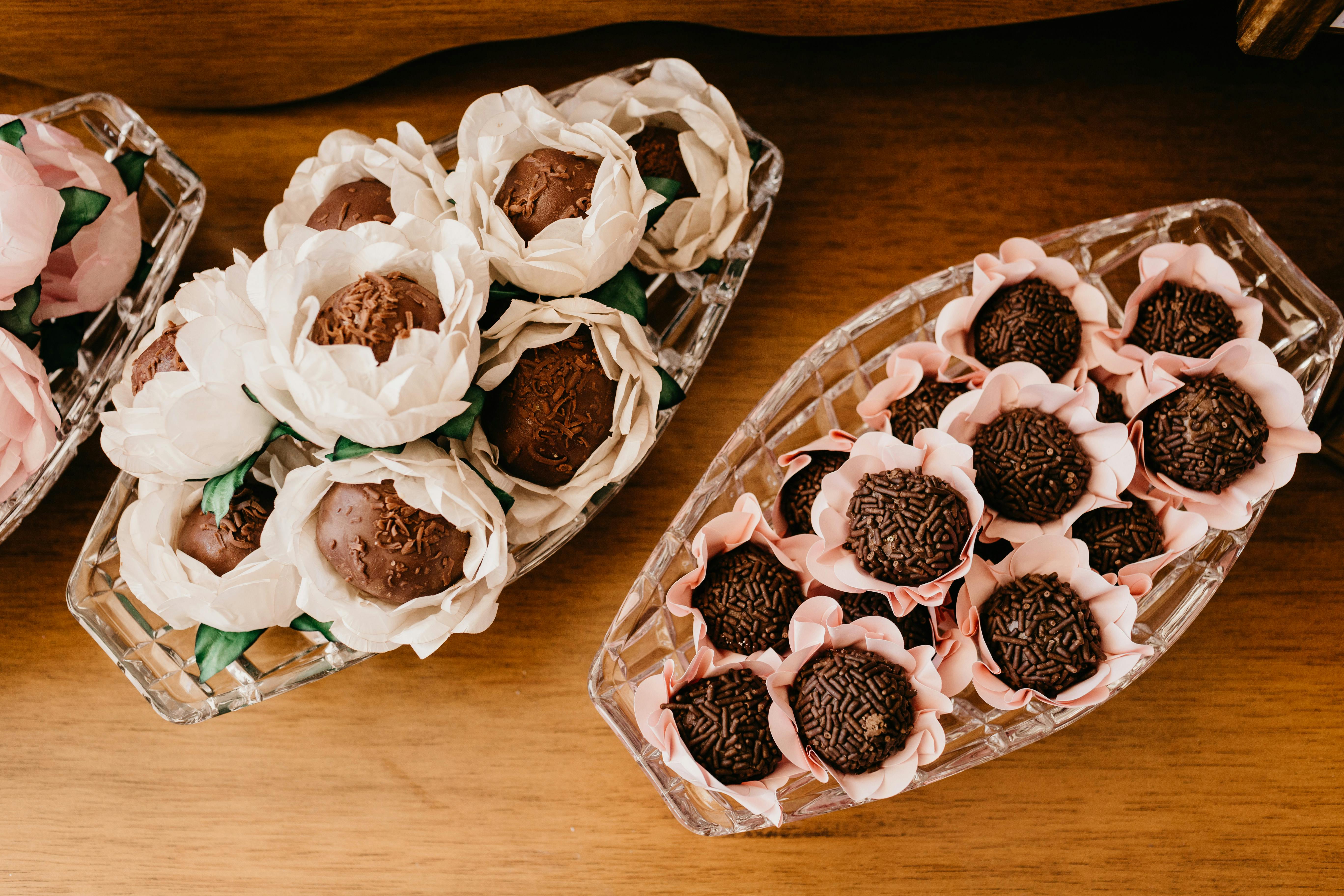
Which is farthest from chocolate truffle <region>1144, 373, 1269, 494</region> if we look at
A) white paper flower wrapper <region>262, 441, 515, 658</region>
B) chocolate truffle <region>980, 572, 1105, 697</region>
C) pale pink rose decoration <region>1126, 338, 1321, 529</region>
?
white paper flower wrapper <region>262, 441, 515, 658</region>

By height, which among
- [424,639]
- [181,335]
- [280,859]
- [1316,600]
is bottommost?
[280,859]

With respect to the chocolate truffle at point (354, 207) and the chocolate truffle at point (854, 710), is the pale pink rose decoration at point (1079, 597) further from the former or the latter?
the chocolate truffle at point (354, 207)

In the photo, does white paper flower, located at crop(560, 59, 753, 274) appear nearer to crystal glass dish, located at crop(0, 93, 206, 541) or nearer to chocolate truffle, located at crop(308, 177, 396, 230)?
chocolate truffle, located at crop(308, 177, 396, 230)

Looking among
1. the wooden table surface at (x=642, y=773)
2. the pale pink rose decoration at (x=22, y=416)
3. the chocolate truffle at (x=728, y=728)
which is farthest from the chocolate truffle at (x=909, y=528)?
the pale pink rose decoration at (x=22, y=416)

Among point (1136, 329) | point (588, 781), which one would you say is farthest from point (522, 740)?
point (1136, 329)

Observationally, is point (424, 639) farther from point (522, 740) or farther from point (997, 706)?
point (997, 706)

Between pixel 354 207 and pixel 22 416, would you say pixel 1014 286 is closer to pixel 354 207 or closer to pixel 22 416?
pixel 354 207
